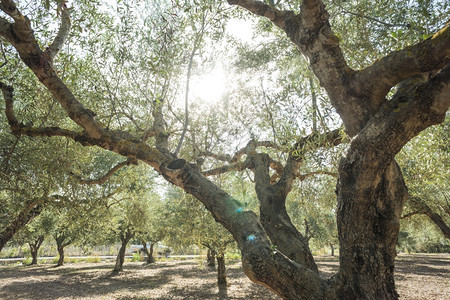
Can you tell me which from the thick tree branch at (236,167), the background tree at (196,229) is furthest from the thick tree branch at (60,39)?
the background tree at (196,229)

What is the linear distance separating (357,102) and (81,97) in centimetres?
844

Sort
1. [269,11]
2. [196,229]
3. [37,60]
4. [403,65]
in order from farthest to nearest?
[196,229] < [269,11] < [37,60] < [403,65]

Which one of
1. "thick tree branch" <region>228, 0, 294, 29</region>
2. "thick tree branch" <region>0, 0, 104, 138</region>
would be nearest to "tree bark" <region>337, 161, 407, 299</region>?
"thick tree branch" <region>228, 0, 294, 29</region>

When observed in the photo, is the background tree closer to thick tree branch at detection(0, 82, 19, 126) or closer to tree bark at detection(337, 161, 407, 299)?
thick tree branch at detection(0, 82, 19, 126)

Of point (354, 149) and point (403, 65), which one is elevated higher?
point (403, 65)

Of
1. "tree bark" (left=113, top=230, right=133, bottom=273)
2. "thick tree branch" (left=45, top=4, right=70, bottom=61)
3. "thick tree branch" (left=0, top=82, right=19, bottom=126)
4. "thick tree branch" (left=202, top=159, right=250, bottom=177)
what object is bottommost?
"tree bark" (left=113, top=230, right=133, bottom=273)

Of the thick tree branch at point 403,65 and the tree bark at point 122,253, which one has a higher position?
the thick tree branch at point 403,65

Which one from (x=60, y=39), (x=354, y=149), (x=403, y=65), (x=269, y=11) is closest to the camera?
(x=403, y=65)

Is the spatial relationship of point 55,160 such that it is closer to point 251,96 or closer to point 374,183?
point 251,96

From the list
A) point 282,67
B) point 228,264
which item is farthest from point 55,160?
point 228,264

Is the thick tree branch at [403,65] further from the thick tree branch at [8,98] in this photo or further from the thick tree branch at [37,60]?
the thick tree branch at [8,98]

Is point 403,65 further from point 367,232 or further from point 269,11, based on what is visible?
point 269,11

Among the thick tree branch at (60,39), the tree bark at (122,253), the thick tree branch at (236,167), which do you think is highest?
the thick tree branch at (60,39)

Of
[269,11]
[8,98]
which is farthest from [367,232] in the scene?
[8,98]
